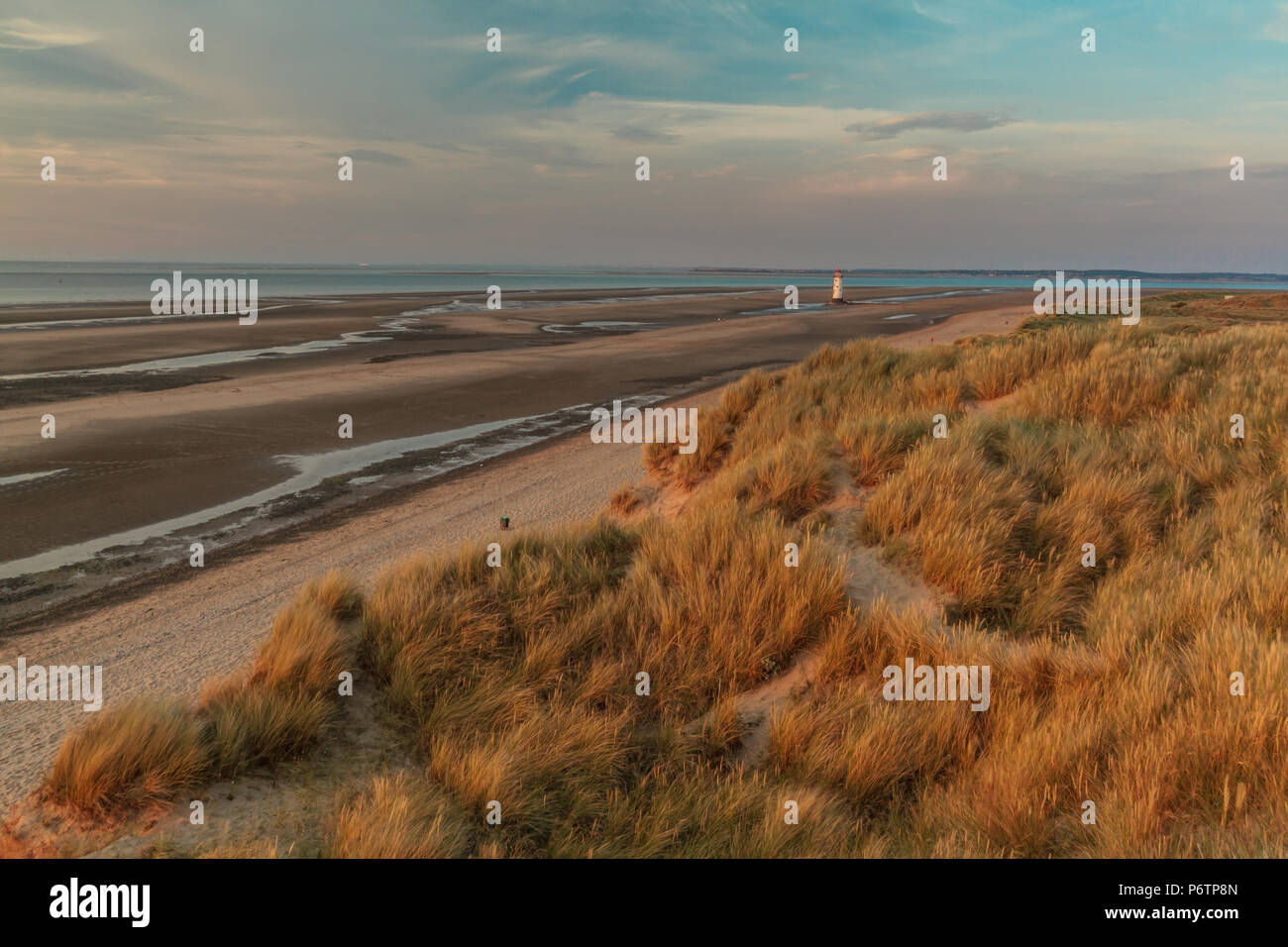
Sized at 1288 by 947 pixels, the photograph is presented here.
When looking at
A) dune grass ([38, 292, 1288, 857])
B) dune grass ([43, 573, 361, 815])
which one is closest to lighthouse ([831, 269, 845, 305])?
dune grass ([38, 292, 1288, 857])

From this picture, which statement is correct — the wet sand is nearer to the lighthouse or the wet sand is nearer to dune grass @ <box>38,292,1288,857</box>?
dune grass @ <box>38,292,1288,857</box>

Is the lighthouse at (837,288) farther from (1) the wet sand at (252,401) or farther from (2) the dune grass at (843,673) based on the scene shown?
(2) the dune grass at (843,673)

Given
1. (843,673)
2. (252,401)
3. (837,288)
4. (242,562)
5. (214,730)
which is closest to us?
(214,730)

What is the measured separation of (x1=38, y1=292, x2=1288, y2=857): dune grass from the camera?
3.34 metres

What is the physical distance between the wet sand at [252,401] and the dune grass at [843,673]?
4.50 meters

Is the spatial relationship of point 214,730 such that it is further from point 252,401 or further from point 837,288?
point 837,288

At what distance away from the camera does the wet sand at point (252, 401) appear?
9.19m

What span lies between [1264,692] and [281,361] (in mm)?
25621

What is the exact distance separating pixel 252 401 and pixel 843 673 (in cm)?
1665

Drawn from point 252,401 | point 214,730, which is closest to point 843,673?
point 214,730

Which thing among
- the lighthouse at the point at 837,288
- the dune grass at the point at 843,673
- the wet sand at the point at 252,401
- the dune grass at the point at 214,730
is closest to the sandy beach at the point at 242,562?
the wet sand at the point at 252,401

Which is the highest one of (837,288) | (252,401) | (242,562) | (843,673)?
(837,288)

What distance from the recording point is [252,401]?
17.5m
